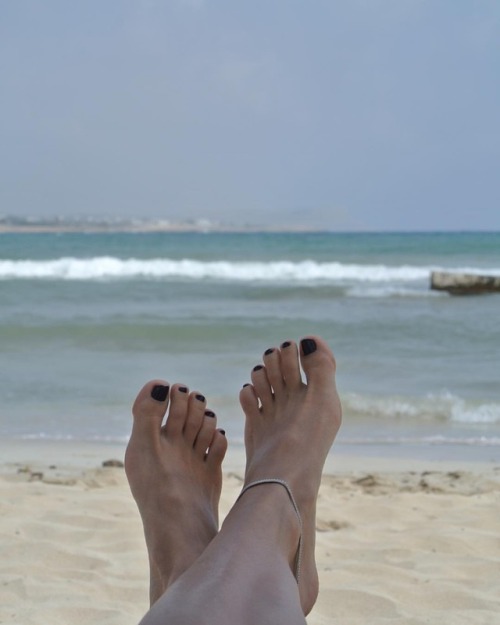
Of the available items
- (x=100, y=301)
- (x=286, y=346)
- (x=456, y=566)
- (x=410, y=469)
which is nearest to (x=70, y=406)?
(x=410, y=469)

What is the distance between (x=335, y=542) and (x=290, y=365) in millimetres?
501

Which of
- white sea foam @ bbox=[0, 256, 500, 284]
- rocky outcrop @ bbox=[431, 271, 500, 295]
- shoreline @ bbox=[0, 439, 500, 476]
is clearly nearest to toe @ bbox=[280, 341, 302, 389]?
shoreline @ bbox=[0, 439, 500, 476]

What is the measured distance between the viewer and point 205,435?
2.30 metres

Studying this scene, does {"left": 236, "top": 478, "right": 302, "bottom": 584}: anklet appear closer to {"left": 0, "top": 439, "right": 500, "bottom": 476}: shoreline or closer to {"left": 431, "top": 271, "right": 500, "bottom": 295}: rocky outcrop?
{"left": 0, "top": 439, "right": 500, "bottom": 476}: shoreline

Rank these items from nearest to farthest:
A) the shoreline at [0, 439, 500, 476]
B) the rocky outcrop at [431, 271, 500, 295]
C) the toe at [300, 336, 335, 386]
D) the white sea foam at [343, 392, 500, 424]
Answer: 1. the toe at [300, 336, 335, 386]
2. the shoreline at [0, 439, 500, 476]
3. the white sea foam at [343, 392, 500, 424]
4. the rocky outcrop at [431, 271, 500, 295]

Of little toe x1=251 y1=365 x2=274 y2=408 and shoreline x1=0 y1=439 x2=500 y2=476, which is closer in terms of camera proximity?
little toe x1=251 y1=365 x2=274 y2=408

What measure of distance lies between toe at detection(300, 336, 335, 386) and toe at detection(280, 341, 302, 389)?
6cm

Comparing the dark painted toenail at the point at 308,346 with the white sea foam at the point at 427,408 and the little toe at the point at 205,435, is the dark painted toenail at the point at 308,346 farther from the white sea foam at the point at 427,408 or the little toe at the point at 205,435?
the white sea foam at the point at 427,408

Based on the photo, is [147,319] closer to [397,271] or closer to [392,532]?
[392,532]

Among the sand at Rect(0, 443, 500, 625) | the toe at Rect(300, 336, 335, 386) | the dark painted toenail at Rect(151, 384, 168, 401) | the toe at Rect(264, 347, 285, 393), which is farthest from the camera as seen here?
the toe at Rect(264, 347, 285, 393)

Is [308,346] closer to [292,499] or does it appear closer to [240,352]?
[292,499]

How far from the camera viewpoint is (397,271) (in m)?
16.9

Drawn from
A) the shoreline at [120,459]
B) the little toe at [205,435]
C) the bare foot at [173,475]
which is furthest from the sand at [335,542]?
the little toe at [205,435]

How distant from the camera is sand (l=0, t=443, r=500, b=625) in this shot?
1.94 m
